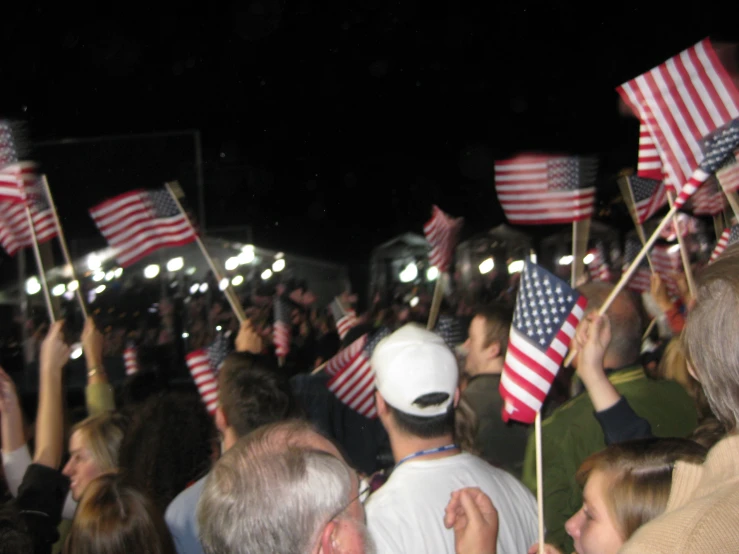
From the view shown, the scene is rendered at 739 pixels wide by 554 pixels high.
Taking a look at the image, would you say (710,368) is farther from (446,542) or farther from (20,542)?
(20,542)

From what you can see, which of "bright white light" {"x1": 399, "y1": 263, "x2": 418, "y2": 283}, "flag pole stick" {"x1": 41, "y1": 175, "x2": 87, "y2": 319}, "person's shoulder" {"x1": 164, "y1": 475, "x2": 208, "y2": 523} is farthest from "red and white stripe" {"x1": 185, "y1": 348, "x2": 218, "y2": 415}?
"bright white light" {"x1": 399, "y1": 263, "x2": 418, "y2": 283}

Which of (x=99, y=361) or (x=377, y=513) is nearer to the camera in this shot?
(x=377, y=513)

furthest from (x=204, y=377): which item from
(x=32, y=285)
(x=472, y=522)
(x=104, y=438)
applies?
(x=32, y=285)

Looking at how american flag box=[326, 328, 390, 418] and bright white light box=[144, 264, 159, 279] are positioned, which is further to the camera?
bright white light box=[144, 264, 159, 279]

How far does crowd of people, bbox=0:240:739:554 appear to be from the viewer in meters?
1.49

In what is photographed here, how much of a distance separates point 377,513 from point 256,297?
419 inches

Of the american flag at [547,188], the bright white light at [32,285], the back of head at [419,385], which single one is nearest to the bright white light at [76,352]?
the bright white light at [32,285]

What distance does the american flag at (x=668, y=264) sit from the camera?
8.02 m

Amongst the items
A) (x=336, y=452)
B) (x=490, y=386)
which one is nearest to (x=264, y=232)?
(x=490, y=386)

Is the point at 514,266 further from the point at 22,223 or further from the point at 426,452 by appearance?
the point at 426,452

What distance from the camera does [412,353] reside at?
293 centimetres

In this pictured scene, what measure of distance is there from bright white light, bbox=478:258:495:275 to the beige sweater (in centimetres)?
1716

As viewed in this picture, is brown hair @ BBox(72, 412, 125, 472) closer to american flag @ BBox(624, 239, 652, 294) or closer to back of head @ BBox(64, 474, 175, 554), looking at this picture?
back of head @ BBox(64, 474, 175, 554)

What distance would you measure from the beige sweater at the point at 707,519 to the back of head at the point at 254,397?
8.16ft
